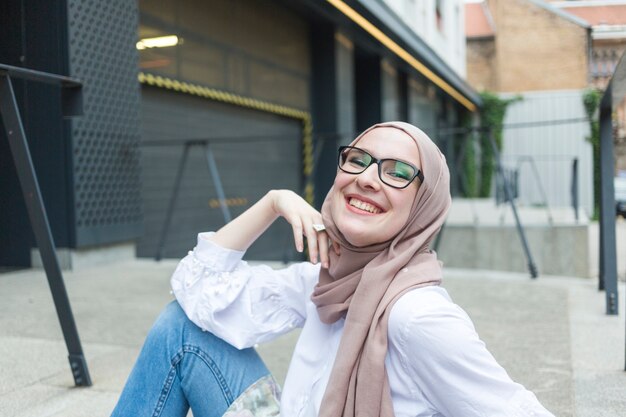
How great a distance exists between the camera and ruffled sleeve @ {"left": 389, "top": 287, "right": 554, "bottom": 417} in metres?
1.25

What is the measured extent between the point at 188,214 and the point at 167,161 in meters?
0.84

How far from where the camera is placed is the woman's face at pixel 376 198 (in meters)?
1.49

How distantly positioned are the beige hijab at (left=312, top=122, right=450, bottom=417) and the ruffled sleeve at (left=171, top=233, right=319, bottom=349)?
0.29 m

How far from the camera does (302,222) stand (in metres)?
1.78

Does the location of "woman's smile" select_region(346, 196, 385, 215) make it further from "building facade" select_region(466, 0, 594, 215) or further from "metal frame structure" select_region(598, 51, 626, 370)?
"building facade" select_region(466, 0, 594, 215)

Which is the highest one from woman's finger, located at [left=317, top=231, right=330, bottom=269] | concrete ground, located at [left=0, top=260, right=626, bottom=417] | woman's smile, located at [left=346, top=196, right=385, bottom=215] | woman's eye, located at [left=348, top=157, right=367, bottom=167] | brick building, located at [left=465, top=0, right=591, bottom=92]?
brick building, located at [left=465, top=0, right=591, bottom=92]

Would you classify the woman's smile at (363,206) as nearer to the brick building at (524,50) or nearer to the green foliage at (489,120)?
the green foliage at (489,120)

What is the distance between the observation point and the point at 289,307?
192cm

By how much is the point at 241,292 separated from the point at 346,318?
508 mm

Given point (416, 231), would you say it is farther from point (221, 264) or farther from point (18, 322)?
point (18, 322)

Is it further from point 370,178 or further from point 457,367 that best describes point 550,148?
point 457,367

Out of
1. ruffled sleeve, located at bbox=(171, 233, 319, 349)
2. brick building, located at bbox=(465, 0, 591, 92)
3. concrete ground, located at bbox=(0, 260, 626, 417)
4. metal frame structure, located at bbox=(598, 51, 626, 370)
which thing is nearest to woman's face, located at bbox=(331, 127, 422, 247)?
ruffled sleeve, located at bbox=(171, 233, 319, 349)

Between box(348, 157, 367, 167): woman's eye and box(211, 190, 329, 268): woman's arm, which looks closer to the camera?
box(348, 157, 367, 167): woman's eye

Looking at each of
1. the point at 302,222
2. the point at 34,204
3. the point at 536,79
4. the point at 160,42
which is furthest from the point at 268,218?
the point at 536,79
